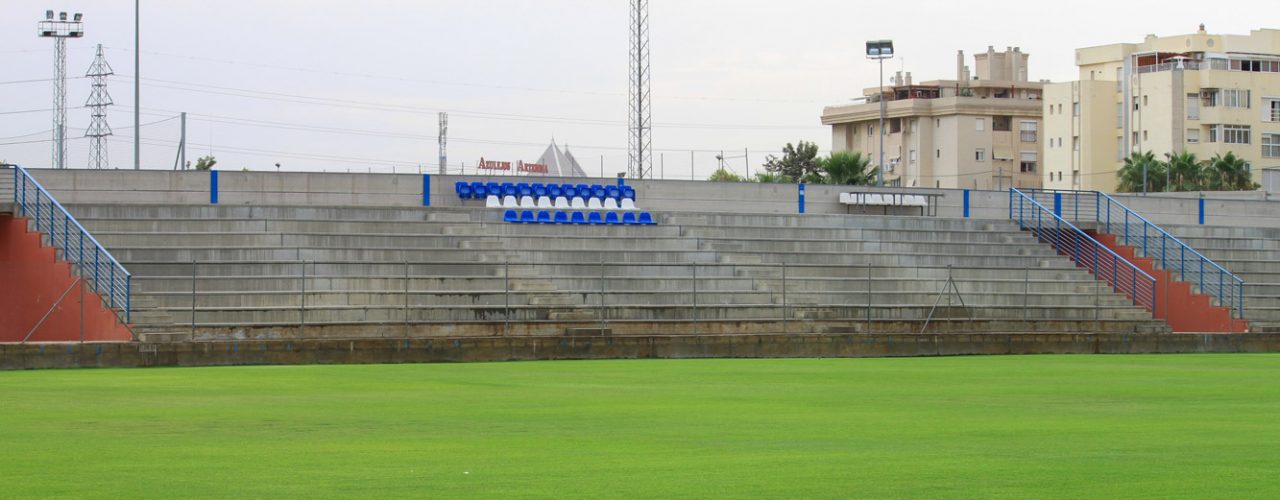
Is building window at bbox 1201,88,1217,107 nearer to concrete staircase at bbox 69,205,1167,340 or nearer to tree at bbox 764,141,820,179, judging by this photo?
tree at bbox 764,141,820,179

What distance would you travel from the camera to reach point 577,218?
1464 inches

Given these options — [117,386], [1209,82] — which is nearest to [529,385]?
[117,386]

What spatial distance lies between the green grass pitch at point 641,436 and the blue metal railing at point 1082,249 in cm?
1604

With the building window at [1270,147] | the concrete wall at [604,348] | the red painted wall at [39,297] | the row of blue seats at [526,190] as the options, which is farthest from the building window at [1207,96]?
the red painted wall at [39,297]

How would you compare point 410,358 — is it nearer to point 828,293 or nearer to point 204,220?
point 204,220

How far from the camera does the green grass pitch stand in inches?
384

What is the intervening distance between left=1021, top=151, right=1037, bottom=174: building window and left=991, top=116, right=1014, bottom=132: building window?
1.99 metres

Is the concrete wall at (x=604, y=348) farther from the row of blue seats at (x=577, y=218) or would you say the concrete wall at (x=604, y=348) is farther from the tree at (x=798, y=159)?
the tree at (x=798, y=159)

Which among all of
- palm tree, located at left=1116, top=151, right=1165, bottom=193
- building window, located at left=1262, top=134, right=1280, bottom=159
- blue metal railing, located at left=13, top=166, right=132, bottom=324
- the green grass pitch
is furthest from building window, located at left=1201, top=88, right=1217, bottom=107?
the green grass pitch

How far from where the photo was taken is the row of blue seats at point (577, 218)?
36.3m

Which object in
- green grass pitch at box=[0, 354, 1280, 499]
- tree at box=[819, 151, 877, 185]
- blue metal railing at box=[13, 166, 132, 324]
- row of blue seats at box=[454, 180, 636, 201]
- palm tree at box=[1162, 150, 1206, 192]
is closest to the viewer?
green grass pitch at box=[0, 354, 1280, 499]

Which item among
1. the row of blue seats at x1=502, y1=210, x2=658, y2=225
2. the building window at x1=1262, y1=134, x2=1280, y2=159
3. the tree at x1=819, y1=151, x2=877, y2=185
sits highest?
the building window at x1=1262, y1=134, x2=1280, y2=159

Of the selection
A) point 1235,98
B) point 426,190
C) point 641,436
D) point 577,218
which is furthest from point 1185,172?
point 641,436

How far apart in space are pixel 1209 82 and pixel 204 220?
74769 mm
